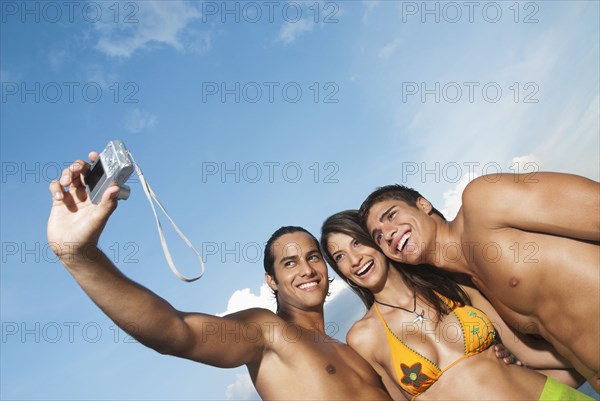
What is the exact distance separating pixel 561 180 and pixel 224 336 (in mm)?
2567

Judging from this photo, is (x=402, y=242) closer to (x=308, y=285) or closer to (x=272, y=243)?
(x=308, y=285)

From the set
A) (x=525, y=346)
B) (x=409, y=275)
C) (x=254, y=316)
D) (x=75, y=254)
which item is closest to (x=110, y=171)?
(x=75, y=254)

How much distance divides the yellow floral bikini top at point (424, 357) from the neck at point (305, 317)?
2.69 ft

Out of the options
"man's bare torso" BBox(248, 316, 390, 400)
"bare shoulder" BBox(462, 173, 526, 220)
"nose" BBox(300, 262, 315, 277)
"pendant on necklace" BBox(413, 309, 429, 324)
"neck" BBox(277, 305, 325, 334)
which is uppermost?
Result: "bare shoulder" BBox(462, 173, 526, 220)

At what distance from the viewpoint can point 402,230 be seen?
15.6 ft

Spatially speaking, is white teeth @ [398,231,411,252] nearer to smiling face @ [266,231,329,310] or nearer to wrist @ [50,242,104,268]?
smiling face @ [266,231,329,310]

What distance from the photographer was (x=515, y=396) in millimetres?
4340

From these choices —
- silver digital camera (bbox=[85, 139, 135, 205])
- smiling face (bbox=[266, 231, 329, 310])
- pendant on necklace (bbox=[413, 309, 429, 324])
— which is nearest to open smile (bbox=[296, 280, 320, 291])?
smiling face (bbox=[266, 231, 329, 310])

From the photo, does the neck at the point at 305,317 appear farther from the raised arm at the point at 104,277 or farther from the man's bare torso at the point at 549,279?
the raised arm at the point at 104,277

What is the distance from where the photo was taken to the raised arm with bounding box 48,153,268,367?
2.71m

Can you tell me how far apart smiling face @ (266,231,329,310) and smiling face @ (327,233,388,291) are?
0.25m

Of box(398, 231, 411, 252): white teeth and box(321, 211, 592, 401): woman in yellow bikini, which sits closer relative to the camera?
box(321, 211, 592, 401): woman in yellow bikini

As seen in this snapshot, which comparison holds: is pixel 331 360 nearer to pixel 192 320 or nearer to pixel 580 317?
pixel 192 320

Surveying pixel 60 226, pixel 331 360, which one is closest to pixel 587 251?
pixel 331 360
